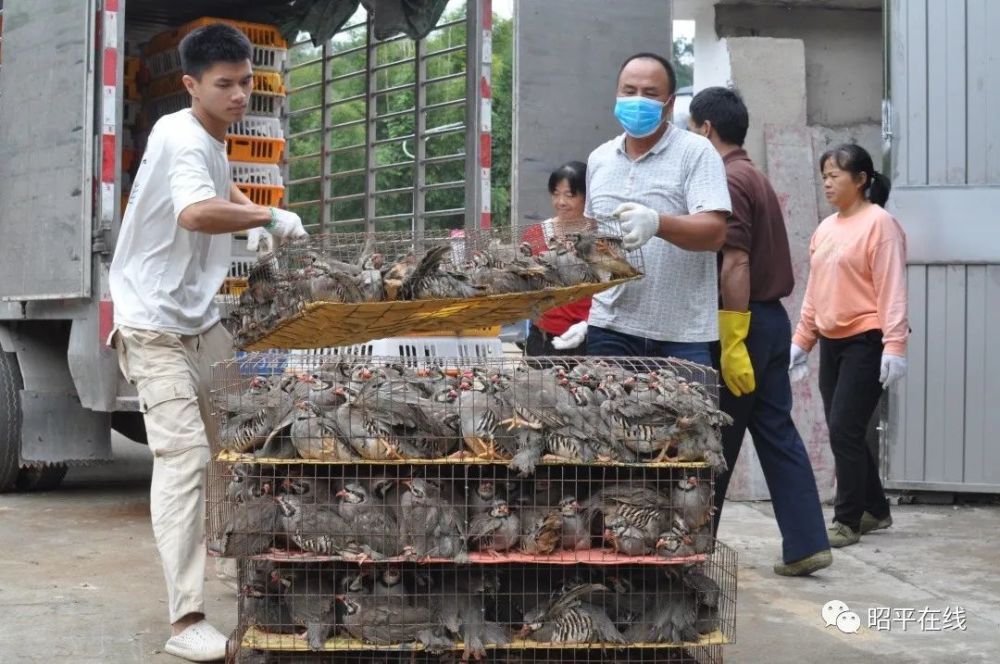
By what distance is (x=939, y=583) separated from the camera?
639 centimetres

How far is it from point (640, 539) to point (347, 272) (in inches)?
55.9

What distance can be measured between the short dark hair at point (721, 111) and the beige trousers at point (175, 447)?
2587 mm

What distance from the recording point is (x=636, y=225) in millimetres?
4852

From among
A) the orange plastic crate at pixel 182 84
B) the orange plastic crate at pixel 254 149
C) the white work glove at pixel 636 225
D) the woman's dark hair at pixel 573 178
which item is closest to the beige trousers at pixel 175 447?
the white work glove at pixel 636 225

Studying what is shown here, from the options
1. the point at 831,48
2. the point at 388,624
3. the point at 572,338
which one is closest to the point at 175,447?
the point at 388,624

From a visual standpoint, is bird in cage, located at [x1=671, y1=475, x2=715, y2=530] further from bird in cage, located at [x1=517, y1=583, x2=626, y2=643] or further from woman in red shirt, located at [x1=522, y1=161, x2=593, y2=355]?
woman in red shirt, located at [x1=522, y1=161, x2=593, y2=355]

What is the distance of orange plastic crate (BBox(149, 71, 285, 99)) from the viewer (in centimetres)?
894

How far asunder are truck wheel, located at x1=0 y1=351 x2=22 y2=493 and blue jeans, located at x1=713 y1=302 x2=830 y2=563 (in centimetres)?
472

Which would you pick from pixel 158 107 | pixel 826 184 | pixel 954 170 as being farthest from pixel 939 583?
pixel 158 107

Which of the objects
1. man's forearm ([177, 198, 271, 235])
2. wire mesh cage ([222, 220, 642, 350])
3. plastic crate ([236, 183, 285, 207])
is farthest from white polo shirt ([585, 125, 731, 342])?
plastic crate ([236, 183, 285, 207])

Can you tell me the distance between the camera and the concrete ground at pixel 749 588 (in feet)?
17.1

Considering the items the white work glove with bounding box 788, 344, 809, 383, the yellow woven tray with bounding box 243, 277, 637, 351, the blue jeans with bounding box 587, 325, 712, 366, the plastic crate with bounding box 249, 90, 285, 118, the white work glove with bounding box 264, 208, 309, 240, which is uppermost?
the plastic crate with bounding box 249, 90, 285, 118

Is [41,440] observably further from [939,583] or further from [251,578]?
[939,583]

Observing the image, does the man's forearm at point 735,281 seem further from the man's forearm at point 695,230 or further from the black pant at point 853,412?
the black pant at point 853,412
